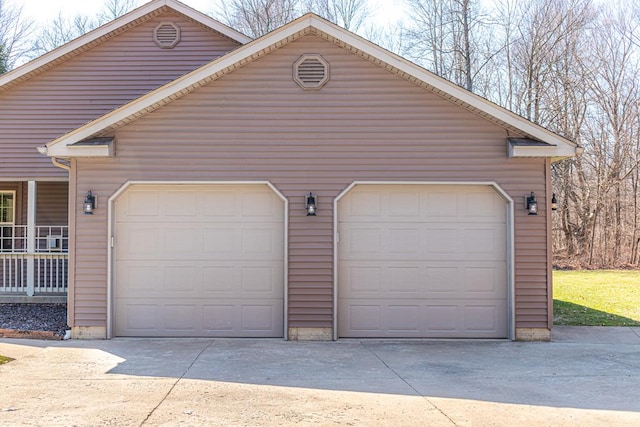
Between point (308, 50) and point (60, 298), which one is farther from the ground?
point (308, 50)

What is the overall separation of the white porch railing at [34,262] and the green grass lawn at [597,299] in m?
9.86

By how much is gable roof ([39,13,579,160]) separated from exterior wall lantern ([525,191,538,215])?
2.07ft

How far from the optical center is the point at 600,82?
26.0 meters

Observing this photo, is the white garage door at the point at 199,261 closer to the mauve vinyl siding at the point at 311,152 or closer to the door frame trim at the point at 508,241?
the mauve vinyl siding at the point at 311,152

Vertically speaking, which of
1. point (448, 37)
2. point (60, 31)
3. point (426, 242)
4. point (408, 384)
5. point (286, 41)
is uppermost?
point (60, 31)

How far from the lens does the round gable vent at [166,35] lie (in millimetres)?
12688

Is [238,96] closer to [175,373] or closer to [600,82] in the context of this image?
[175,373]

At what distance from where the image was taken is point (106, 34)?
1251 cm

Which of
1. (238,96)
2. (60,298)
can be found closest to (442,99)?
(238,96)

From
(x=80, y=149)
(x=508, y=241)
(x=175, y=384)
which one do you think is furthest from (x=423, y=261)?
(x=80, y=149)

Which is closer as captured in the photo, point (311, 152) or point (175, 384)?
point (175, 384)

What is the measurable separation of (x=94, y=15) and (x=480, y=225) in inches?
936

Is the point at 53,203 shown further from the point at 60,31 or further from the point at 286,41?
the point at 60,31

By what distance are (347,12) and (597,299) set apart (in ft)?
61.0
